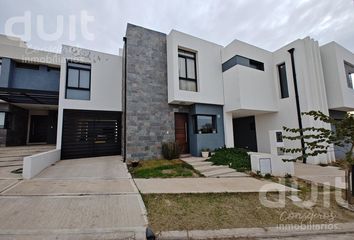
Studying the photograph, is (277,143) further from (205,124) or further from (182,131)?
(182,131)

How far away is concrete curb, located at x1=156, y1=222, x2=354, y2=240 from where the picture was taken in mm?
2605

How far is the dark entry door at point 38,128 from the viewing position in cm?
1457

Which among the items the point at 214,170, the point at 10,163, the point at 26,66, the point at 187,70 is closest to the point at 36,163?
the point at 10,163

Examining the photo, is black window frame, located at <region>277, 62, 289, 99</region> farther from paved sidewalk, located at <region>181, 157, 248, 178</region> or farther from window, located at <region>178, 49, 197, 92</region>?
paved sidewalk, located at <region>181, 157, 248, 178</region>

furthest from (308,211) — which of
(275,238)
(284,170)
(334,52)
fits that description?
(334,52)

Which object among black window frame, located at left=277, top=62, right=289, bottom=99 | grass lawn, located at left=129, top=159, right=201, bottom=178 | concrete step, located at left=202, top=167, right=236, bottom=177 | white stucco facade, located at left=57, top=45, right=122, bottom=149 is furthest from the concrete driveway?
black window frame, located at left=277, top=62, right=289, bottom=99

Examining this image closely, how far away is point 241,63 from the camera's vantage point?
32.8ft

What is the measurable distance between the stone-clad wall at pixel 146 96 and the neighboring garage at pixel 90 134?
2.73 m

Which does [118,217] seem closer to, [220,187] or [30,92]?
[220,187]

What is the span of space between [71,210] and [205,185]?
11.7ft

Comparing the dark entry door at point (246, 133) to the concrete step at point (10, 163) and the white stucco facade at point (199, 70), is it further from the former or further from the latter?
the concrete step at point (10, 163)

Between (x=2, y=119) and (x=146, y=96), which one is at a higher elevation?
(x=146, y=96)

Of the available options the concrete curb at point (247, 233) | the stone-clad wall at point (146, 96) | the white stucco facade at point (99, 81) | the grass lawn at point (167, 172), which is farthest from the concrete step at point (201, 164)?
the white stucco facade at point (99, 81)

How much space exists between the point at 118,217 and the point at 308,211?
401 centimetres
